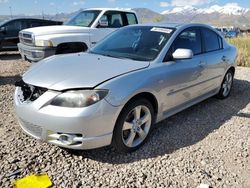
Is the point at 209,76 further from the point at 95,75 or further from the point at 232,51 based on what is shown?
the point at 95,75

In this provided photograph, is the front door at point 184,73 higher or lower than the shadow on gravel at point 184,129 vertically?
higher

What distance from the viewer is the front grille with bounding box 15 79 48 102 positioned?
3.15m

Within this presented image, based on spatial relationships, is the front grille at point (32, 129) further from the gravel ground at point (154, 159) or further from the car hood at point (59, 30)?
the car hood at point (59, 30)

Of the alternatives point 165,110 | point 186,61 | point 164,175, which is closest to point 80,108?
point 164,175

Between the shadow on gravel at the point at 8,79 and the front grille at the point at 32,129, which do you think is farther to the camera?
the shadow on gravel at the point at 8,79

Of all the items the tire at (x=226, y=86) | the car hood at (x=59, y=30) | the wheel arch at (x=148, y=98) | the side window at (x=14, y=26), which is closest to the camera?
the wheel arch at (x=148, y=98)

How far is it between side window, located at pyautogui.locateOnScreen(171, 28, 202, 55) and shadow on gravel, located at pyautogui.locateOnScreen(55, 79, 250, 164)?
1.16m

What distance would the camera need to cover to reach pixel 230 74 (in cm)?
599

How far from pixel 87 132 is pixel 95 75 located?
2.20 feet

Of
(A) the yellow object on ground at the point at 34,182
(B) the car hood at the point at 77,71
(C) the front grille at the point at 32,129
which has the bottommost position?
(A) the yellow object on ground at the point at 34,182

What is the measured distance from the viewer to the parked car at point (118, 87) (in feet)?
9.75

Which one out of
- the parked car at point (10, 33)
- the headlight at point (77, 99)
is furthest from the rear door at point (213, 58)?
the parked car at point (10, 33)

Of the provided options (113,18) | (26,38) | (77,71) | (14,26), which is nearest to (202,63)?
(77,71)

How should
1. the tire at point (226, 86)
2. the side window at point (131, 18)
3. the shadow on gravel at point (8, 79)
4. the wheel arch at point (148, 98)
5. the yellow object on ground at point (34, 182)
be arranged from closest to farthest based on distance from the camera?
the yellow object on ground at point (34, 182) < the wheel arch at point (148, 98) < the tire at point (226, 86) < the shadow on gravel at point (8, 79) < the side window at point (131, 18)
